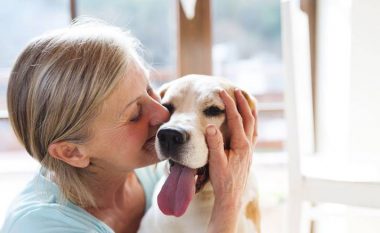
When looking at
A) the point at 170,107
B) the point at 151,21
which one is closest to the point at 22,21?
the point at 151,21

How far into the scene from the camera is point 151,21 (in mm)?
1907

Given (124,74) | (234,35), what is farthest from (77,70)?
(234,35)

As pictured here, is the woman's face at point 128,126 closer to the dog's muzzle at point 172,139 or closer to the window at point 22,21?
the dog's muzzle at point 172,139

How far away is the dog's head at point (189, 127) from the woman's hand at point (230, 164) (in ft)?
0.10

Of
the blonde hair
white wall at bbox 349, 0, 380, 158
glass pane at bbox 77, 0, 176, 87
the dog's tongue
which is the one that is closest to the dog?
the dog's tongue

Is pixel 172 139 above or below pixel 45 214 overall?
above

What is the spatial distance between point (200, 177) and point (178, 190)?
7 centimetres

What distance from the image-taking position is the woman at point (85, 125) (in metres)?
0.86

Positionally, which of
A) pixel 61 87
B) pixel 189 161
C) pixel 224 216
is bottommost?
pixel 224 216

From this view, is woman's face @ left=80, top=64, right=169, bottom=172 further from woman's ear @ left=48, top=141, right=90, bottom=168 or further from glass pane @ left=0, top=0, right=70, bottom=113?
glass pane @ left=0, top=0, right=70, bottom=113

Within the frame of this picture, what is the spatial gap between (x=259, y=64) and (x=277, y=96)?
0.18m

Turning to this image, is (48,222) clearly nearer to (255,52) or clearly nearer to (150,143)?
(150,143)

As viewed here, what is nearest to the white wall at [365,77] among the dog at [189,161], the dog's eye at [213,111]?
the dog at [189,161]

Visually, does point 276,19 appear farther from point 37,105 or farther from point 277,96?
point 37,105
